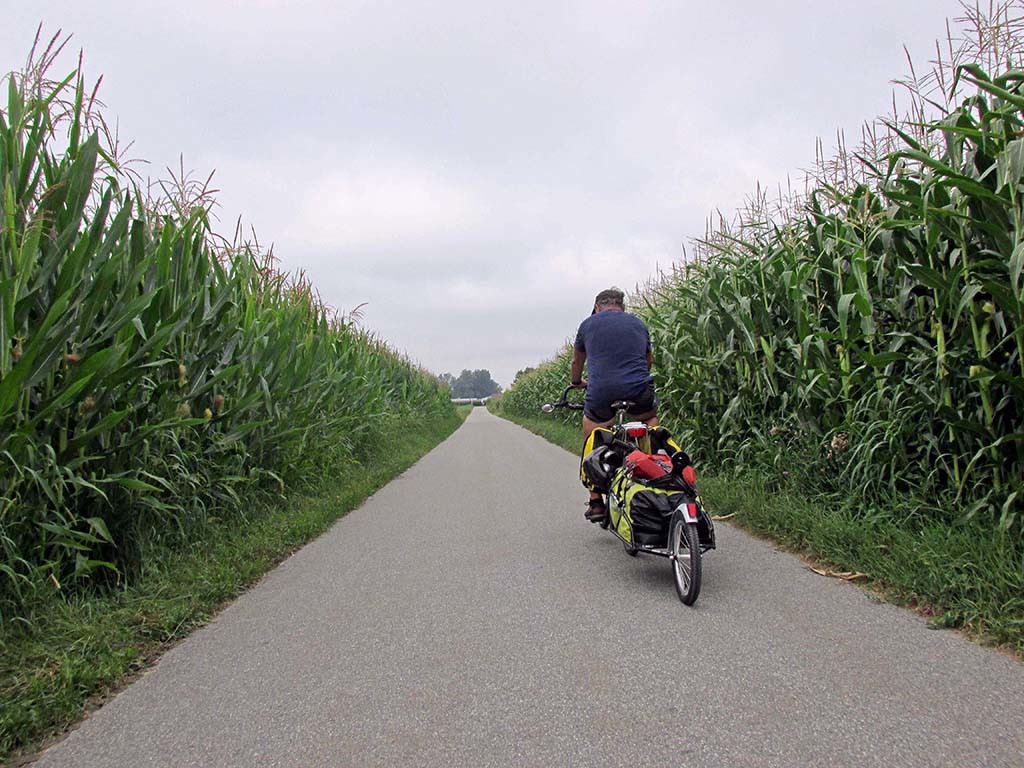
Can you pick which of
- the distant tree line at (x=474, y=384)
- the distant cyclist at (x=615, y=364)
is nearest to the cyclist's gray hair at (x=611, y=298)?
the distant cyclist at (x=615, y=364)

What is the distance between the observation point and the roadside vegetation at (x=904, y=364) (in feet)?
12.4

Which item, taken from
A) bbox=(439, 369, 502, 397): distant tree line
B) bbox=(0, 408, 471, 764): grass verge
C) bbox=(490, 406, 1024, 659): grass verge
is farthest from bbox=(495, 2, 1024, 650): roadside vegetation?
bbox=(439, 369, 502, 397): distant tree line

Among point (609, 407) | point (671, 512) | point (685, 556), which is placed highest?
point (609, 407)

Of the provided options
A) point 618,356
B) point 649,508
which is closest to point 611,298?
point 618,356

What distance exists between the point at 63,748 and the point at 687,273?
23.7 ft

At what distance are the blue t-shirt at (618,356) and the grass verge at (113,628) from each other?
2852 mm

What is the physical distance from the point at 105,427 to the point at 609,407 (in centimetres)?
346

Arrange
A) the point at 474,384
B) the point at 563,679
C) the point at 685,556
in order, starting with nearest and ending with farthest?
the point at 563,679
the point at 685,556
the point at 474,384

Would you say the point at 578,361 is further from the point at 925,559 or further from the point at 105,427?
the point at 105,427

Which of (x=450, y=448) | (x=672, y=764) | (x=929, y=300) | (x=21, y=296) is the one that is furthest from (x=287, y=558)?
(x=450, y=448)

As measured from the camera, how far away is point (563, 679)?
3.00 m

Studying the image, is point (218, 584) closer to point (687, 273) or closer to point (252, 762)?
point (252, 762)

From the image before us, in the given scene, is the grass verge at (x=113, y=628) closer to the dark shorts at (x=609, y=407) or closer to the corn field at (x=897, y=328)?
the dark shorts at (x=609, y=407)

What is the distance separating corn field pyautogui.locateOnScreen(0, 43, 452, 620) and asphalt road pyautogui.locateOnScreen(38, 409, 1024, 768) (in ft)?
2.98
